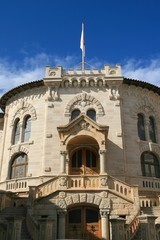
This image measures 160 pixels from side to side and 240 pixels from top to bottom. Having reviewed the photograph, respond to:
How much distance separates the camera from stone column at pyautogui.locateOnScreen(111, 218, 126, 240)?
37.8 feet

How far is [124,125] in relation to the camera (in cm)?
2345

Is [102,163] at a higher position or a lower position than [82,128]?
lower

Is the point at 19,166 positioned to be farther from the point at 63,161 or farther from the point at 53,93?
the point at 53,93

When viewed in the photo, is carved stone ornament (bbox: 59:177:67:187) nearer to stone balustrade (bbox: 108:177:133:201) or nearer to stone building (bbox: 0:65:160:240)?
stone building (bbox: 0:65:160:240)

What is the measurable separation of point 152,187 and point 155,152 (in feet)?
10.7

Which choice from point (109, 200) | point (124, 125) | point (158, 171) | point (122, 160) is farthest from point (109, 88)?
point (109, 200)

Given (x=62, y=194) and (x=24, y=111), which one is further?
(x=24, y=111)

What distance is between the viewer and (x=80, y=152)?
880 inches

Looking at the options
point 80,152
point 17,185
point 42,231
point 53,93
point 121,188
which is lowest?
point 42,231

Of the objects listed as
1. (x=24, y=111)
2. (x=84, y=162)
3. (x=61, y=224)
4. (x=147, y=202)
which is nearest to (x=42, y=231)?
(x=61, y=224)

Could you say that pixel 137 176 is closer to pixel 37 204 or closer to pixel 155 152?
pixel 155 152

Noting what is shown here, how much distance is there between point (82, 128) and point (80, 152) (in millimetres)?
2565

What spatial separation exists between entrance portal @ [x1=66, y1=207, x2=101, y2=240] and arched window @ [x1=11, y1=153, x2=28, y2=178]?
267 inches

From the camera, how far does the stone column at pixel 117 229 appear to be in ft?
37.8
